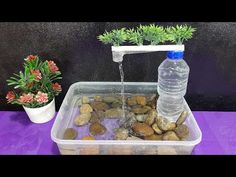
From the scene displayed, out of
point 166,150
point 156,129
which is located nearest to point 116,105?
point 156,129

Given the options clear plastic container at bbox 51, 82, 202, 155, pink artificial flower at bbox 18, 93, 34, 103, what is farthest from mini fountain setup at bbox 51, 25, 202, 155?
pink artificial flower at bbox 18, 93, 34, 103

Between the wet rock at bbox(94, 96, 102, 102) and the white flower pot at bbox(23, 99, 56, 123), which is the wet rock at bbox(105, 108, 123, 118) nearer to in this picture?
the wet rock at bbox(94, 96, 102, 102)

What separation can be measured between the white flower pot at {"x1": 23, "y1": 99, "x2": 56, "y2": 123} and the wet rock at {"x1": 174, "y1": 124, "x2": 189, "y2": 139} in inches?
22.5

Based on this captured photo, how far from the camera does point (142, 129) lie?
97 cm

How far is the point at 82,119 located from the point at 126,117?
0.65 ft

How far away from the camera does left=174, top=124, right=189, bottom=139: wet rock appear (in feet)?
3.08

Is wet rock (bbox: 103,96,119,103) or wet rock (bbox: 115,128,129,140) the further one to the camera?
wet rock (bbox: 103,96,119,103)

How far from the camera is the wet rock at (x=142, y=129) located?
0.96 m

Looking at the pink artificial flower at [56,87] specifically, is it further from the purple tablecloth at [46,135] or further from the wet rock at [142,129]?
the wet rock at [142,129]

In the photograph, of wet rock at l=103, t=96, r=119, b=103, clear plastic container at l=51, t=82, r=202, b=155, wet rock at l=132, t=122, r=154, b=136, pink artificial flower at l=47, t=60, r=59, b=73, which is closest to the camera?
clear plastic container at l=51, t=82, r=202, b=155

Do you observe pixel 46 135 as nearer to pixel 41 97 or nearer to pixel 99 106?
pixel 41 97

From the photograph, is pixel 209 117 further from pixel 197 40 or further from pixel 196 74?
pixel 197 40

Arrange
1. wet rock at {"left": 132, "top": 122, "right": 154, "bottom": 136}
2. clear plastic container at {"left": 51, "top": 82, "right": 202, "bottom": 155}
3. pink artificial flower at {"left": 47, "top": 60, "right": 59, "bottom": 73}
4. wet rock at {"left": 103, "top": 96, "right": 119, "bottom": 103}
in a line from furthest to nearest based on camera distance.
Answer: wet rock at {"left": 103, "top": 96, "right": 119, "bottom": 103}
pink artificial flower at {"left": 47, "top": 60, "right": 59, "bottom": 73}
wet rock at {"left": 132, "top": 122, "right": 154, "bottom": 136}
clear plastic container at {"left": 51, "top": 82, "right": 202, "bottom": 155}

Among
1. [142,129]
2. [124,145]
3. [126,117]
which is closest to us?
[124,145]
